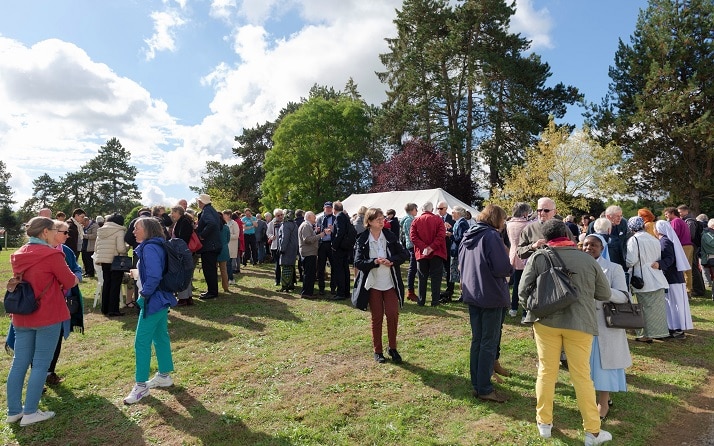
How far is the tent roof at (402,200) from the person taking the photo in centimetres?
1919

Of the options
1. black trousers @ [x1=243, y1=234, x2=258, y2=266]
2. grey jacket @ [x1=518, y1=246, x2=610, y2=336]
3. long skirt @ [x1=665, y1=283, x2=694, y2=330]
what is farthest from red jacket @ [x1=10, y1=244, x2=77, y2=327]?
black trousers @ [x1=243, y1=234, x2=258, y2=266]

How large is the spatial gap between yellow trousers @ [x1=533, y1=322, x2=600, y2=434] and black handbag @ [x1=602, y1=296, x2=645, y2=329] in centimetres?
52

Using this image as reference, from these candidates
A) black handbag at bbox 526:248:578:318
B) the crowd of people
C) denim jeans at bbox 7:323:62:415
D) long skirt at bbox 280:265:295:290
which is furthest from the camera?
long skirt at bbox 280:265:295:290

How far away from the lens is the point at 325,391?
478cm

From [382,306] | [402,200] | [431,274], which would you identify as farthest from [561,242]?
[402,200]

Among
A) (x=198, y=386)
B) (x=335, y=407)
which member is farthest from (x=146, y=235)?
(x=335, y=407)

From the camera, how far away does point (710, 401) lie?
4.57m

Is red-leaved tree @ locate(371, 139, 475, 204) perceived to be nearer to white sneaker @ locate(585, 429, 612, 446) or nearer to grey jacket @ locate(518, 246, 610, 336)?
grey jacket @ locate(518, 246, 610, 336)

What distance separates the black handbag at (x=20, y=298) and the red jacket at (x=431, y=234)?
6.05 meters

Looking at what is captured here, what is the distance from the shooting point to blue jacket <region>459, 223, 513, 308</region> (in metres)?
4.36

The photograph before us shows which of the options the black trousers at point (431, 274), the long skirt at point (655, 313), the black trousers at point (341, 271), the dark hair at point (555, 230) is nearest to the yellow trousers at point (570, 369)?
the dark hair at point (555, 230)

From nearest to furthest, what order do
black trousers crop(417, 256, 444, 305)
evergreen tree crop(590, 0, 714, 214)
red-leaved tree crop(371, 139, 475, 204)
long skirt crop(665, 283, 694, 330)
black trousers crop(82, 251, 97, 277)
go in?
long skirt crop(665, 283, 694, 330)
black trousers crop(417, 256, 444, 305)
black trousers crop(82, 251, 97, 277)
evergreen tree crop(590, 0, 714, 214)
red-leaved tree crop(371, 139, 475, 204)

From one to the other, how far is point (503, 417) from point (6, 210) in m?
64.3

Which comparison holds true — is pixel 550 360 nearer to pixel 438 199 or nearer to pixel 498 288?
pixel 498 288
